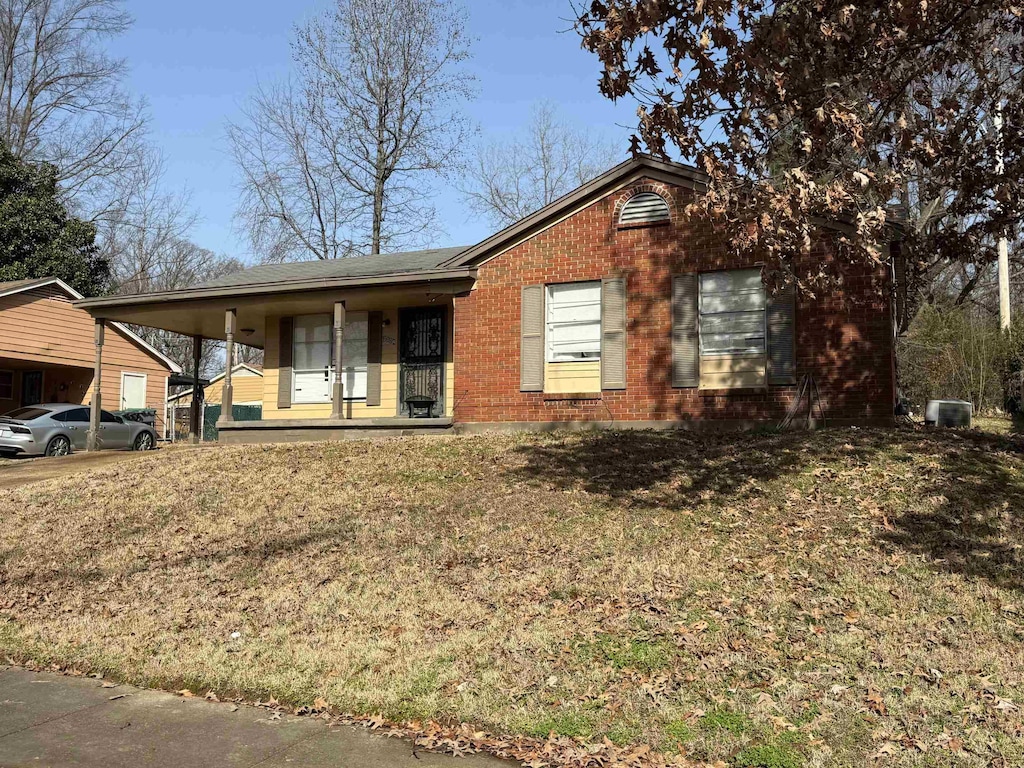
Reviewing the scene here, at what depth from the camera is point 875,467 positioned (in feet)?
37.7

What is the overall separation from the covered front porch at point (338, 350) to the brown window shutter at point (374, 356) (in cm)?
2

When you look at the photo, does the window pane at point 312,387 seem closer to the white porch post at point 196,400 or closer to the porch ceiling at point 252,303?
the porch ceiling at point 252,303

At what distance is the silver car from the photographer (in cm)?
2094

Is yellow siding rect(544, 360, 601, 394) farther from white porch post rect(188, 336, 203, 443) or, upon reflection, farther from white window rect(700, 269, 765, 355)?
white porch post rect(188, 336, 203, 443)

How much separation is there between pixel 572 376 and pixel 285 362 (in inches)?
302

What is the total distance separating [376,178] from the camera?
35.7 meters

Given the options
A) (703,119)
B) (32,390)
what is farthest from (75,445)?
(703,119)

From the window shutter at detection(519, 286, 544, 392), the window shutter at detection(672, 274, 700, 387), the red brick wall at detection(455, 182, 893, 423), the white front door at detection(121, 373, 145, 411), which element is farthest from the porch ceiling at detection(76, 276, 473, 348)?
the white front door at detection(121, 373, 145, 411)

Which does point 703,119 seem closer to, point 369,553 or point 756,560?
point 756,560

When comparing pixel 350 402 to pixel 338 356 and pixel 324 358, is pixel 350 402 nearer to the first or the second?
pixel 324 358

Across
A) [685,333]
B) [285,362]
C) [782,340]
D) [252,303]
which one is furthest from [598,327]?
[285,362]

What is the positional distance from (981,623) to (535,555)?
13.4 ft

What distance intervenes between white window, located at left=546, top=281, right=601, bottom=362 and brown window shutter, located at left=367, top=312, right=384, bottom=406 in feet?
15.5

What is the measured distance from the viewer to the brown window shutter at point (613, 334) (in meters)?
16.2
